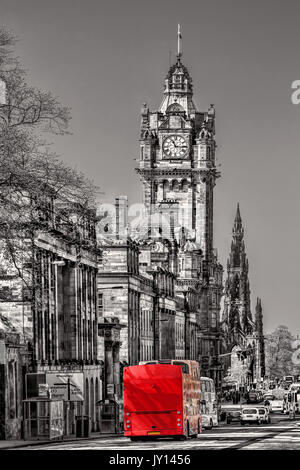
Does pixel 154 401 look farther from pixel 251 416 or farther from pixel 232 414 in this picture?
pixel 232 414

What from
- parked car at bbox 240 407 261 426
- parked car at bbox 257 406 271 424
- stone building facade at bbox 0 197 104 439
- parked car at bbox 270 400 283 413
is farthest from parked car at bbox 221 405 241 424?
parked car at bbox 270 400 283 413

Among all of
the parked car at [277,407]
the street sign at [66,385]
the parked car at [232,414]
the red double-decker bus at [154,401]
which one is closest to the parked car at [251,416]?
the parked car at [232,414]

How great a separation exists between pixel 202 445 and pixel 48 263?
107 feet

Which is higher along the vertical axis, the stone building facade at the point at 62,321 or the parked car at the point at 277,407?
the stone building facade at the point at 62,321

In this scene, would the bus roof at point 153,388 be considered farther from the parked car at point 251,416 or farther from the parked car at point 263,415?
the parked car at point 263,415

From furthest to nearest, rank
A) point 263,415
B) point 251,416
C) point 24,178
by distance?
1. point 263,415
2. point 251,416
3. point 24,178

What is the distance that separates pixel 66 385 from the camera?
83.9 meters

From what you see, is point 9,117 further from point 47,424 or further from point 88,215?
point 47,424

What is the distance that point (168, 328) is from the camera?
169875 millimetres

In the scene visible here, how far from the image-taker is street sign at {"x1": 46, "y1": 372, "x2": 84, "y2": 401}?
8281cm

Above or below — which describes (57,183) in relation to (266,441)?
above

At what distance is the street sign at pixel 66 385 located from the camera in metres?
82.8

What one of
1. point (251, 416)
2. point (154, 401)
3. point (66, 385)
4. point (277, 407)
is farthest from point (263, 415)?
point (277, 407)
